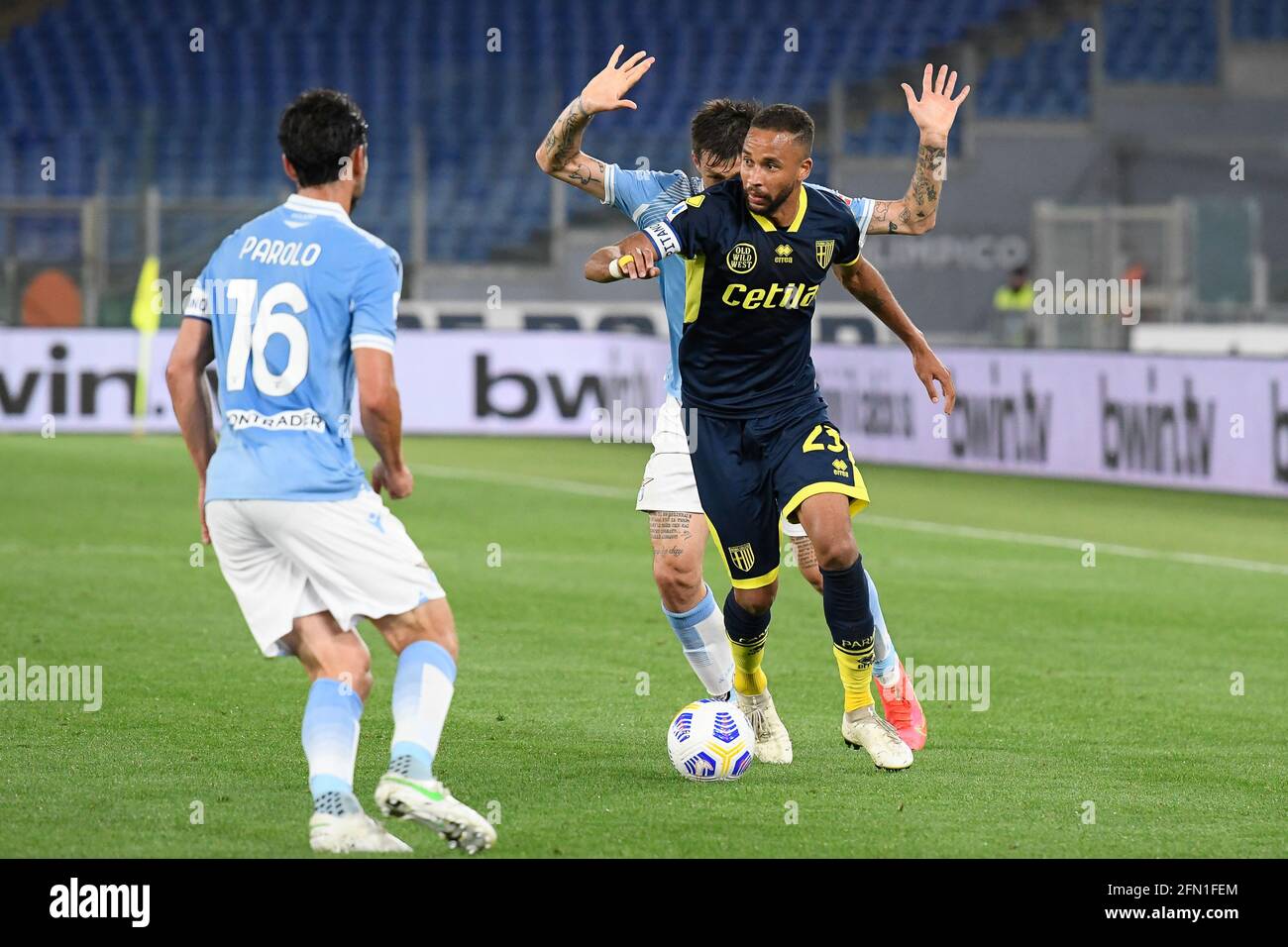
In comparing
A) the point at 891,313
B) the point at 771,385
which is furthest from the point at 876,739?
the point at 891,313

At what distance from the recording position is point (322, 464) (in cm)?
528

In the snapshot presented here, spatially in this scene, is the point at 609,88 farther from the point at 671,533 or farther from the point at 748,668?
the point at 748,668

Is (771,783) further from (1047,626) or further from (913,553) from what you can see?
(913,553)

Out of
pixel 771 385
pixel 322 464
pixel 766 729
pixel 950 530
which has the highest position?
pixel 771 385

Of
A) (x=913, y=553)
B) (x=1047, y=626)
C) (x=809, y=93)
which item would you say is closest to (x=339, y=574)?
(x=1047, y=626)

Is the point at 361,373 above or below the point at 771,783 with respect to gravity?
above

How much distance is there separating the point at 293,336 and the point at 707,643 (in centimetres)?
245

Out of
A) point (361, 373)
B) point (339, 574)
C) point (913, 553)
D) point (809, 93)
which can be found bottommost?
point (913, 553)

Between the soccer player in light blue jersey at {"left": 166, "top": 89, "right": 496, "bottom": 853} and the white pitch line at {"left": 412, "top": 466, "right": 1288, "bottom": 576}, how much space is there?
8.89 metres

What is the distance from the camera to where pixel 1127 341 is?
75.6 ft

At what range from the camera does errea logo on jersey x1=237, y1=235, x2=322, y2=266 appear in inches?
205
